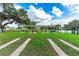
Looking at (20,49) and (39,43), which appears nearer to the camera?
(20,49)

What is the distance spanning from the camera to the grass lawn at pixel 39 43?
2.48m

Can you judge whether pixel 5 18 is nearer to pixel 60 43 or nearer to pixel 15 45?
pixel 15 45

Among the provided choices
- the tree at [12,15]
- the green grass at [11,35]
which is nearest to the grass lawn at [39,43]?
the green grass at [11,35]

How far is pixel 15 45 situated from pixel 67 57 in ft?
2.08

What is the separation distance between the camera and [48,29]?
2.65m

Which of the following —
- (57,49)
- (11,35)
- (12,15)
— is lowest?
(57,49)

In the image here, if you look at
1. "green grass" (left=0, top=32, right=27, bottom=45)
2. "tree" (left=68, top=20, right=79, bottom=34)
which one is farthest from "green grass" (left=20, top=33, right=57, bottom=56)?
"tree" (left=68, top=20, right=79, bottom=34)

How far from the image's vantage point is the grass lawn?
248 cm

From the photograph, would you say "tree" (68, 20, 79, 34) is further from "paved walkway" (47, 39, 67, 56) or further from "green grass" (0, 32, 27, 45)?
"green grass" (0, 32, 27, 45)

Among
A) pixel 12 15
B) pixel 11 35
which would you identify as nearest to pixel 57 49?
pixel 11 35

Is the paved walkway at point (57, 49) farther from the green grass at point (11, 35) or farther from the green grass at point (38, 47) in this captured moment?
the green grass at point (11, 35)

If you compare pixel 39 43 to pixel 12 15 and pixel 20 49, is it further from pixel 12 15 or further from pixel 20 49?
pixel 12 15

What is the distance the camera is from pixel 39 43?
2627 millimetres

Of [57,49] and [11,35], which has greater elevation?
[11,35]
